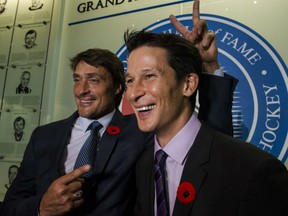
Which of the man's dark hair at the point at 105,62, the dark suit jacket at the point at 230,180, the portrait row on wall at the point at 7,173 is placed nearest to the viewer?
the dark suit jacket at the point at 230,180

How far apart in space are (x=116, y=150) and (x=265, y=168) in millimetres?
659

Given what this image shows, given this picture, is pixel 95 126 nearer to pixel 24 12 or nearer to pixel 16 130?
pixel 16 130

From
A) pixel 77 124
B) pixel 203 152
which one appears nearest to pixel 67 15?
pixel 77 124

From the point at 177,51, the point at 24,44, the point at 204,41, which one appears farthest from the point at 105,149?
the point at 24,44

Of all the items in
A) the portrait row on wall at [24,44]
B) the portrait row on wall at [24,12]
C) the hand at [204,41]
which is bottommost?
the hand at [204,41]

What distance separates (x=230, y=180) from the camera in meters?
0.89

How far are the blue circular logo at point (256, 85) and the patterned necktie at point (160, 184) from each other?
0.85m

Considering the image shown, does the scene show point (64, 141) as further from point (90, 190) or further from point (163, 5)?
point (163, 5)

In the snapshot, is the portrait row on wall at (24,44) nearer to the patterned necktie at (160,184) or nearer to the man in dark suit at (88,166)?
the man in dark suit at (88,166)

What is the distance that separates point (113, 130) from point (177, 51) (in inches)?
19.1

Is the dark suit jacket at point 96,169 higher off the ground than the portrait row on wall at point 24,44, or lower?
lower

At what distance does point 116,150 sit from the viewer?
1.31 metres

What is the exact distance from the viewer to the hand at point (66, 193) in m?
1.07

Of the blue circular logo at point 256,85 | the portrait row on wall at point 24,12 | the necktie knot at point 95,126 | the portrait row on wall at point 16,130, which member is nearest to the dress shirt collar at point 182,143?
the necktie knot at point 95,126
